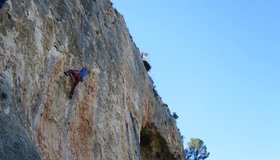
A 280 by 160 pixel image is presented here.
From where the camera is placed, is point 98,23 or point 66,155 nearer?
point 66,155

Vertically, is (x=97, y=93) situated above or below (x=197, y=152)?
below

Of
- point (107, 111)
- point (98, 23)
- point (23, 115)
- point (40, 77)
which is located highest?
point (98, 23)

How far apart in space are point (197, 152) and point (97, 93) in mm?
27635

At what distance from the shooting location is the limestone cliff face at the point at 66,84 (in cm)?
1073

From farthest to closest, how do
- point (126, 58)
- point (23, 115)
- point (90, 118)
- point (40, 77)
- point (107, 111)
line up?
point (126, 58) < point (107, 111) < point (90, 118) < point (40, 77) < point (23, 115)

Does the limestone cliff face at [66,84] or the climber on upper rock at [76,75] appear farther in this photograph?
the climber on upper rock at [76,75]

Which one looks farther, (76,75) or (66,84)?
(76,75)

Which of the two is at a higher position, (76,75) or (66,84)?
(76,75)

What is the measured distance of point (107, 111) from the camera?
17.2 m

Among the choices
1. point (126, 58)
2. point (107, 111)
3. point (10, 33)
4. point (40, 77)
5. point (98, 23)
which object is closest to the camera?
point (10, 33)

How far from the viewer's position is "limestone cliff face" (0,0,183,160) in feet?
35.2

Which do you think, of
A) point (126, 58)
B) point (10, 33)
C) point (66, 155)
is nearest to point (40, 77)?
point (10, 33)

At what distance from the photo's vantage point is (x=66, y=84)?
14469 millimetres

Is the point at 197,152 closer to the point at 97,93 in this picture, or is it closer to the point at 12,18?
the point at 97,93
